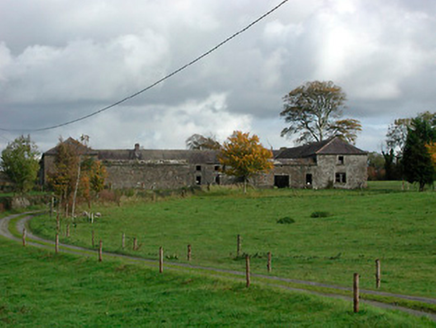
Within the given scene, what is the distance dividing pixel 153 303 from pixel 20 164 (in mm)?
58338

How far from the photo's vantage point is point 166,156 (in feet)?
289

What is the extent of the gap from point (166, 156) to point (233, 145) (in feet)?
59.1

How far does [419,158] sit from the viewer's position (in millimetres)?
70625

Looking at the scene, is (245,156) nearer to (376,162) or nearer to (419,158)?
(419,158)

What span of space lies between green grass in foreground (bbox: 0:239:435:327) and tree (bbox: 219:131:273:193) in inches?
1762

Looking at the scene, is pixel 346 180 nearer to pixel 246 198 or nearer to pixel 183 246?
pixel 246 198

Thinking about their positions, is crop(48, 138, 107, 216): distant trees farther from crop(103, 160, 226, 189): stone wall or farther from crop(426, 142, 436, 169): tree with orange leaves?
crop(426, 142, 436, 169): tree with orange leaves

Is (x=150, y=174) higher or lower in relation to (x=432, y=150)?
lower

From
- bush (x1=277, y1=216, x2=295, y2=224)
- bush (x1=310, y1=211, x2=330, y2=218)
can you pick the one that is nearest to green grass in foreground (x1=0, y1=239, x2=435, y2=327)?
bush (x1=277, y1=216, x2=295, y2=224)

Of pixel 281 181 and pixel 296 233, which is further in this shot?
pixel 281 181

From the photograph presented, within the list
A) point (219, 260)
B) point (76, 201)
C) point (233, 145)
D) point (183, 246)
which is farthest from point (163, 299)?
point (233, 145)

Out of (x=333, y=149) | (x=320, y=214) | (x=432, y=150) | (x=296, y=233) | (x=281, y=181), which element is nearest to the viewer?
(x=296, y=233)

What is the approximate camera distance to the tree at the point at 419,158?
7006 cm

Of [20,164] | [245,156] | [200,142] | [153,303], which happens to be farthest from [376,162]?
[153,303]
